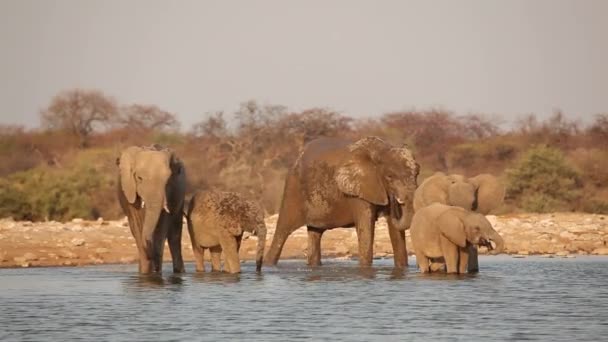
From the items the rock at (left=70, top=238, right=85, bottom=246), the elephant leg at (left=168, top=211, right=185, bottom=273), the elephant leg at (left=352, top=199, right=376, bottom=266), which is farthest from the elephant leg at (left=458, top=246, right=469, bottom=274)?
the rock at (left=70, top=238, right=85, bottom=246)

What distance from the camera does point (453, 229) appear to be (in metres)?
19.2

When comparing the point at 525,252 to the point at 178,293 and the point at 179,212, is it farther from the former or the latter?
the point at 178,293

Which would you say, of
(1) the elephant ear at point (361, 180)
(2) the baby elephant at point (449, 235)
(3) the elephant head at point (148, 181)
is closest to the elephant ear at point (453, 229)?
(2) the baby elephant at point (449, 235)

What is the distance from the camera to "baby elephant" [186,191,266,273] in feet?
64.7

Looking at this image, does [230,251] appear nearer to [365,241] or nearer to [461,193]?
[365,241]

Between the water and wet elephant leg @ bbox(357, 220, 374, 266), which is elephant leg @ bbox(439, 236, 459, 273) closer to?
the water

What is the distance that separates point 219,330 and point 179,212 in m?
6.77

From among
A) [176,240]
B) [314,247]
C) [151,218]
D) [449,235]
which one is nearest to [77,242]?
[314,247]

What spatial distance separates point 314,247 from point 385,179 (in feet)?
6.53

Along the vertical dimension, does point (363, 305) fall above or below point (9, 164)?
below

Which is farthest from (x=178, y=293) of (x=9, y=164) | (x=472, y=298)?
(x=9, y=164)

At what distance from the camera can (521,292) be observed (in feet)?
57.8

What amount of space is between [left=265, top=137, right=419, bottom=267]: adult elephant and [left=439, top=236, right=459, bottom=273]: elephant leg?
69.7 inches

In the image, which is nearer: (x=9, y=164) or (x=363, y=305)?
(x=363, y=305)
